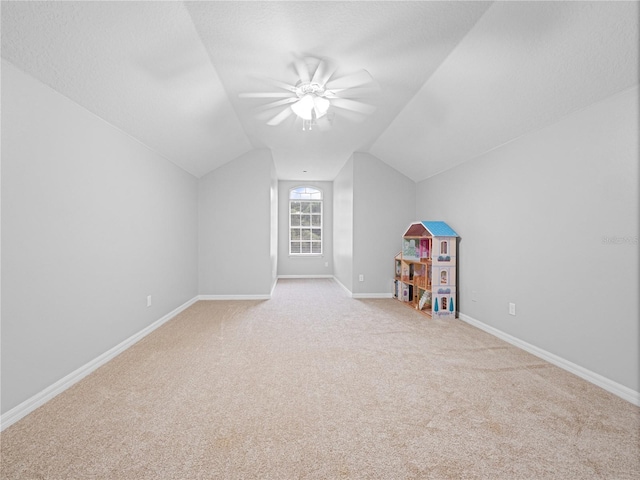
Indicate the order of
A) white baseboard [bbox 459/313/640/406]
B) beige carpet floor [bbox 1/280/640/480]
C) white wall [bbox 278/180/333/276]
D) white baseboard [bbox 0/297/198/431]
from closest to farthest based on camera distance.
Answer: beige carpet floor [bbox 1/280/640/480], white baseboard [bbox 0/297/198/431], white baseboard [bbox 459/313/640/406], white wall [bbox 278/180/333/276]

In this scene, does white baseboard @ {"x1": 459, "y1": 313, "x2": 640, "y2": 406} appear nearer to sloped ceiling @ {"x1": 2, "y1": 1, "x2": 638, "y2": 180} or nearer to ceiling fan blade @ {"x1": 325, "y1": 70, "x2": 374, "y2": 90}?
sloped ceiling @ {"x1": 2, "y1": 1, "x2": 638, "y2": 180}

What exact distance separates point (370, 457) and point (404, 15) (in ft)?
8.78

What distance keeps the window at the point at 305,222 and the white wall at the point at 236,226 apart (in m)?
2.64

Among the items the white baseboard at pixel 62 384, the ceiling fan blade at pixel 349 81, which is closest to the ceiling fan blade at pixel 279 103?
the ceiling fan blade at pixel 349 81

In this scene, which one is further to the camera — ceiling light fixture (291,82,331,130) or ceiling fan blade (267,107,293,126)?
ceiling fan blade (267,107,293,126)

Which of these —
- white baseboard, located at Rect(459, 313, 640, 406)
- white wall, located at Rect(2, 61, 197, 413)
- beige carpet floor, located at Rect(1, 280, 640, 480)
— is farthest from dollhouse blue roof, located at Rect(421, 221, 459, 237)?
white wall, located at Rect(2, 61, 197, 413)

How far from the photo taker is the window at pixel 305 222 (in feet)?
24.8

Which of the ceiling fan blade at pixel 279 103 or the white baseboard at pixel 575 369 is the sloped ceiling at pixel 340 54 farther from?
the white baseboard at pixel 575 369

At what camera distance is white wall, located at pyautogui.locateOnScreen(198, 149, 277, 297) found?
15.9ft

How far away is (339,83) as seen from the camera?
2342 millimetres

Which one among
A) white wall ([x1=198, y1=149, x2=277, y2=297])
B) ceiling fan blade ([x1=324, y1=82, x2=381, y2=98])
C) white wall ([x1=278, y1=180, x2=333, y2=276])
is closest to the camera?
ceiling fan blade ([x1=324, y1=82, x2=381, y2=98])

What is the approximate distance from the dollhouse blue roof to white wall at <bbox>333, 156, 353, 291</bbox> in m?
1.49

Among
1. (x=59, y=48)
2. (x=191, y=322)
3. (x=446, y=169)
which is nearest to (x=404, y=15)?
(x=59, y=48)

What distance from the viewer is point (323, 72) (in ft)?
8.13
